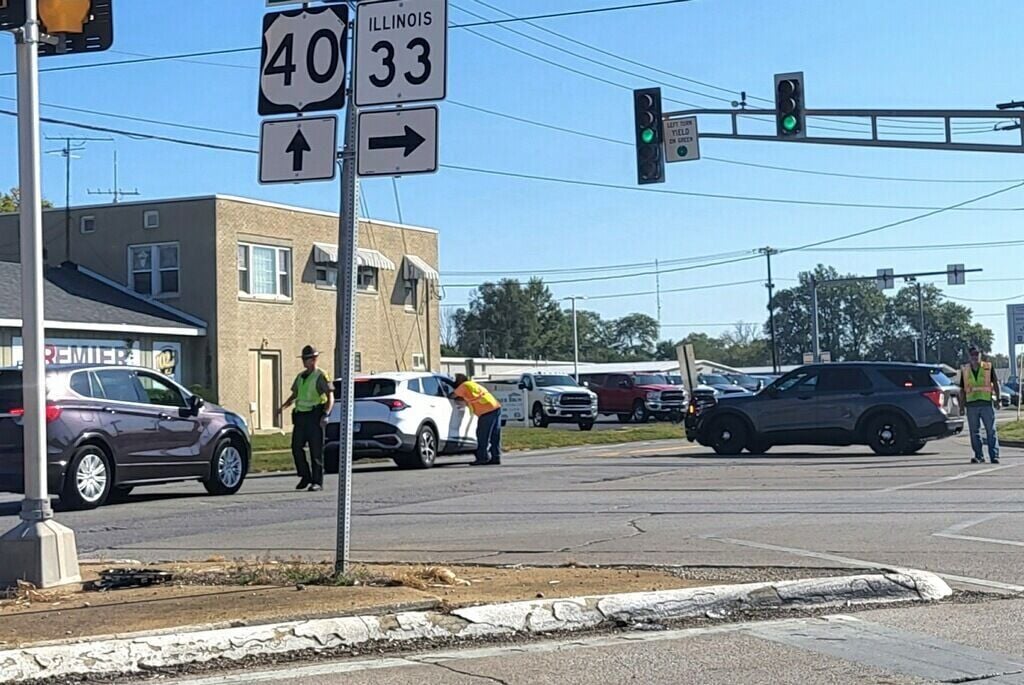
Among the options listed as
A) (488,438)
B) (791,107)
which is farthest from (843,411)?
(488,438)

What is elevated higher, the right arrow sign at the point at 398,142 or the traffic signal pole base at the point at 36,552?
the right arrow sign at the point at 398,142

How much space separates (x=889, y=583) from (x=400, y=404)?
510 inches

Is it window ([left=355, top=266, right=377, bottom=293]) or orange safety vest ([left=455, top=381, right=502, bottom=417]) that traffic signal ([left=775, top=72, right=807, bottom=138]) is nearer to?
orange safety vest ([left=455, top=381, right=502, bottom=417])

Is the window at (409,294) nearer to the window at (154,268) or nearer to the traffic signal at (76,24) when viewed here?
the window at (154,268)

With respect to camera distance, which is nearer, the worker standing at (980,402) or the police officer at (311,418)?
the police officer at (311,418)

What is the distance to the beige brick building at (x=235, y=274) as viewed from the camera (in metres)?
37.1

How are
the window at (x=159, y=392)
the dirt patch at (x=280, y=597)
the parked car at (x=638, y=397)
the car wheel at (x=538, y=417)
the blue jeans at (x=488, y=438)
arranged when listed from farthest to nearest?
the parked car at (x=638, y=397), the car wheel at (x=538, y=417), the blue jeans at (x=488, y=438), the window at (x=159, y=392), the dirt patch at (x=280, y=597)

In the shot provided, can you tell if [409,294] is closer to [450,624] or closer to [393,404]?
[393,404]

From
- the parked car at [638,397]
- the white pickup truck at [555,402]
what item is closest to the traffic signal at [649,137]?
the white pickup truck at [555,402]

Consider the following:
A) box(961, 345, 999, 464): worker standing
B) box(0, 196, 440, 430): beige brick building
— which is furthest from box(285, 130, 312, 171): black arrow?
box(0, 196, 440, 430): beige brick building

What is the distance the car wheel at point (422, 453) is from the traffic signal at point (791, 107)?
26.8 ft

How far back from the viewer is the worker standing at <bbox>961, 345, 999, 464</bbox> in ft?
67.9

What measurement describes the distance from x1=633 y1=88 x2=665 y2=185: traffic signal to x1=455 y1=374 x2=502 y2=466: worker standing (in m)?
5.27

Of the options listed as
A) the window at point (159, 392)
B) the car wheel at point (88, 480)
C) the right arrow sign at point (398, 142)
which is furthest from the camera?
the window at point (159, 392)
